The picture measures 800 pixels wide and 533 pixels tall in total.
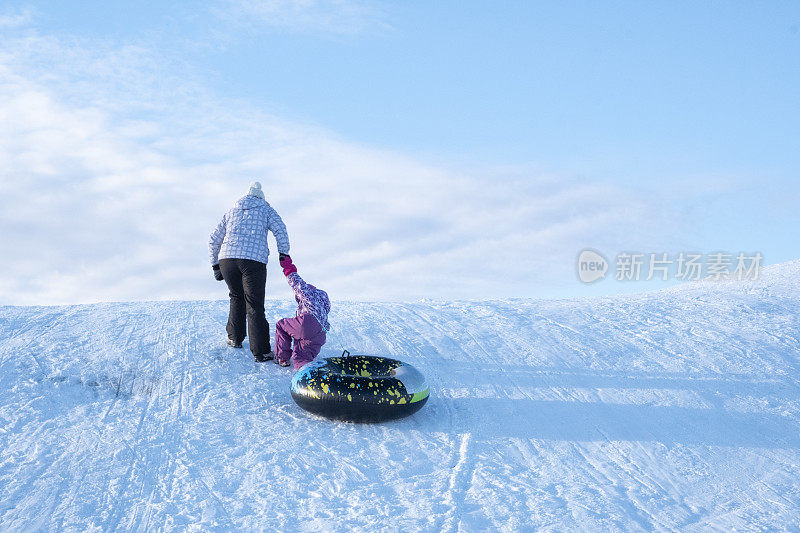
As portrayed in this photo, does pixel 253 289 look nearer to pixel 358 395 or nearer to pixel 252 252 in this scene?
pixel 252 252

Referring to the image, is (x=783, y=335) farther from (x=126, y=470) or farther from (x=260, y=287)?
(x=126, y=470)

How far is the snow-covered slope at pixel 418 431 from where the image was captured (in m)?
4.12

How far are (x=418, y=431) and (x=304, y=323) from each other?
1721 millimetres

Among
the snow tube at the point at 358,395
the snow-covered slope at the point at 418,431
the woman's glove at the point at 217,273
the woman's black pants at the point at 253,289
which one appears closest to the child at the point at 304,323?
the woman's black pants at the point at 253,289

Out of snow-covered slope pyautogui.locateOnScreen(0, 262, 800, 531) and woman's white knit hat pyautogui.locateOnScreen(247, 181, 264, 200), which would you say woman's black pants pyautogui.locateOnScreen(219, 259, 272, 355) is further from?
woman's white knit hat pyautogui.locateOnScreen(247, 181, 264, 200)

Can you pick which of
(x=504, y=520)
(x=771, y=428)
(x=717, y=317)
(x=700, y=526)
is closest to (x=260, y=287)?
(x=504, y=520)

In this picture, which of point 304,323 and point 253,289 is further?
point 253,289

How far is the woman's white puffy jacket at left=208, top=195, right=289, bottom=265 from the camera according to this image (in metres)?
6.58

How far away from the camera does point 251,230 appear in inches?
260

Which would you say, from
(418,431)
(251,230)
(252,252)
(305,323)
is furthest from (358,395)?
(251,230)

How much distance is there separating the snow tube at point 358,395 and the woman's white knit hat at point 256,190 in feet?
7.63

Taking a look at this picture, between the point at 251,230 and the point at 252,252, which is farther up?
the point at 251,230

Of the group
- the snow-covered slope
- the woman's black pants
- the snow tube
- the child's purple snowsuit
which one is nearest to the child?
the child's purple snowsuit

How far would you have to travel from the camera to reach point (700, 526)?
426 cm
